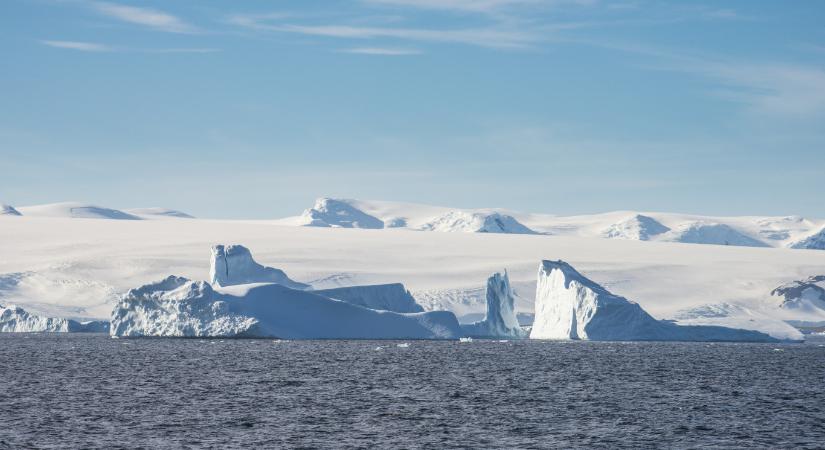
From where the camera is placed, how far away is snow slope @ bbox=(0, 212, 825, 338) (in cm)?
12425

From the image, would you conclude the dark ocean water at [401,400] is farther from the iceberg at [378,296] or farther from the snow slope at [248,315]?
the iceberg at [378,296]

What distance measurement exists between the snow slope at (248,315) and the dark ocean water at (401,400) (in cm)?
393

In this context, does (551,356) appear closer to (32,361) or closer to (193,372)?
(193,372)

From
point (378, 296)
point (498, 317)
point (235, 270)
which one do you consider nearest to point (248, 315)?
point (378, 296)

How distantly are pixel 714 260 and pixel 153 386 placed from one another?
11305 centimetres

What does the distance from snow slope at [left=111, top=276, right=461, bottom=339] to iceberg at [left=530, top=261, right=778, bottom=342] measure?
1025 cm

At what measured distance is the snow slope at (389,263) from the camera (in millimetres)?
124250

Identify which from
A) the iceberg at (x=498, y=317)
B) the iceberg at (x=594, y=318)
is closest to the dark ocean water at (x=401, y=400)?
the iceberg at (x=594, y=318)

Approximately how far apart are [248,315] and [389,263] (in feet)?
227

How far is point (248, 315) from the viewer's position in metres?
73.3

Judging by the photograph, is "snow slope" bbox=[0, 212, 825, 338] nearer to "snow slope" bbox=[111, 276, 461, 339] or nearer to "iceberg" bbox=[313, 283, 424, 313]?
"iceberg" bbox=[313, 283, 424, 313]

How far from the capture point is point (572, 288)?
266 feet

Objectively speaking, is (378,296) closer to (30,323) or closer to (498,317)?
(498,317)

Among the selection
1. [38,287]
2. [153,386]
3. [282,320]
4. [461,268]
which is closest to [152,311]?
[282,320]
